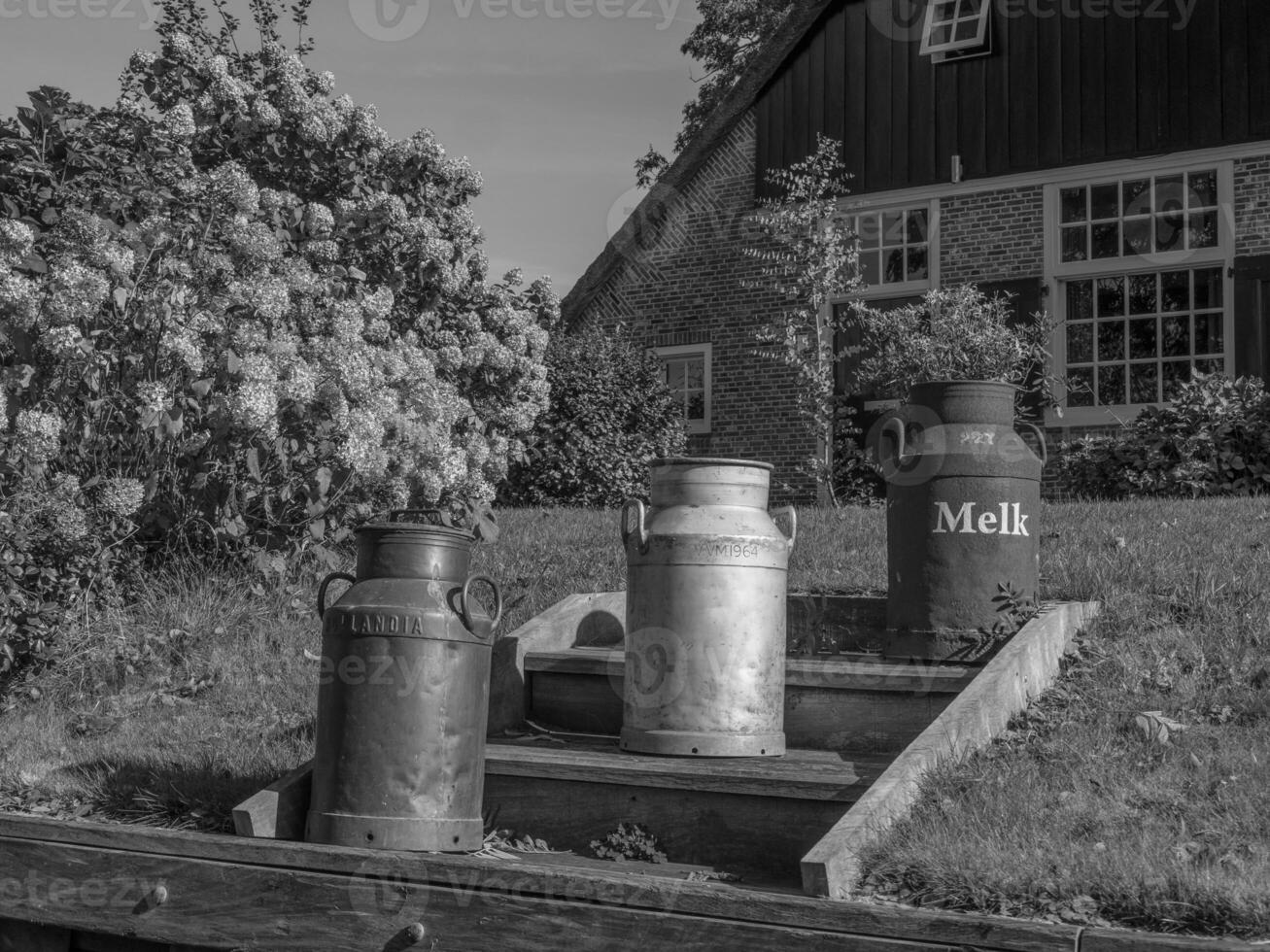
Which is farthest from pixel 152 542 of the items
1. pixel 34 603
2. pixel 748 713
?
pixel 748 713

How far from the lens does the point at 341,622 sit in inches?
162

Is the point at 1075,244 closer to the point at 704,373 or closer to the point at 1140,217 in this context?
the point at 1140,217

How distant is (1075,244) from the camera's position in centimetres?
1440

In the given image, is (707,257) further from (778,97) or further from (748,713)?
(748,713)

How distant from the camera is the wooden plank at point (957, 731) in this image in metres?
3.38

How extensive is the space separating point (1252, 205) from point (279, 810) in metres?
12.1

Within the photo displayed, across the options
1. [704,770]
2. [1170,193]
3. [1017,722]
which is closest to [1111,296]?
[1170,193]

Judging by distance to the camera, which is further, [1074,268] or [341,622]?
[1074,268]

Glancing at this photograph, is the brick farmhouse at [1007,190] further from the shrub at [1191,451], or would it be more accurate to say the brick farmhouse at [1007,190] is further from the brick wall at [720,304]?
the shrub at [1191,451]

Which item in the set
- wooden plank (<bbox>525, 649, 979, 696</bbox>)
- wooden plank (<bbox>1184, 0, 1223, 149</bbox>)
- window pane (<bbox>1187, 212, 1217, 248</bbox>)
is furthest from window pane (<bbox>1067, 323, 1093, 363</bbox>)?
wooden plank (<bbox>525, 649, 979, 696</bbox>)

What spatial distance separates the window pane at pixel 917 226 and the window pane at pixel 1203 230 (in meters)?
2.63

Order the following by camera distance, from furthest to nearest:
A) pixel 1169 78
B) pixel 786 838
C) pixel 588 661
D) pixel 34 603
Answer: pixel 1169 78 < pixel 34 603 < pixel 588 661 < pixel 786 838

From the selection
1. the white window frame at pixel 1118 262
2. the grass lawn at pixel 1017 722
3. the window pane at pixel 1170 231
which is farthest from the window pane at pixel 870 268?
the grass lawn at pixel 1017 722

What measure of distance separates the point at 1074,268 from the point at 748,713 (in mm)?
10986
